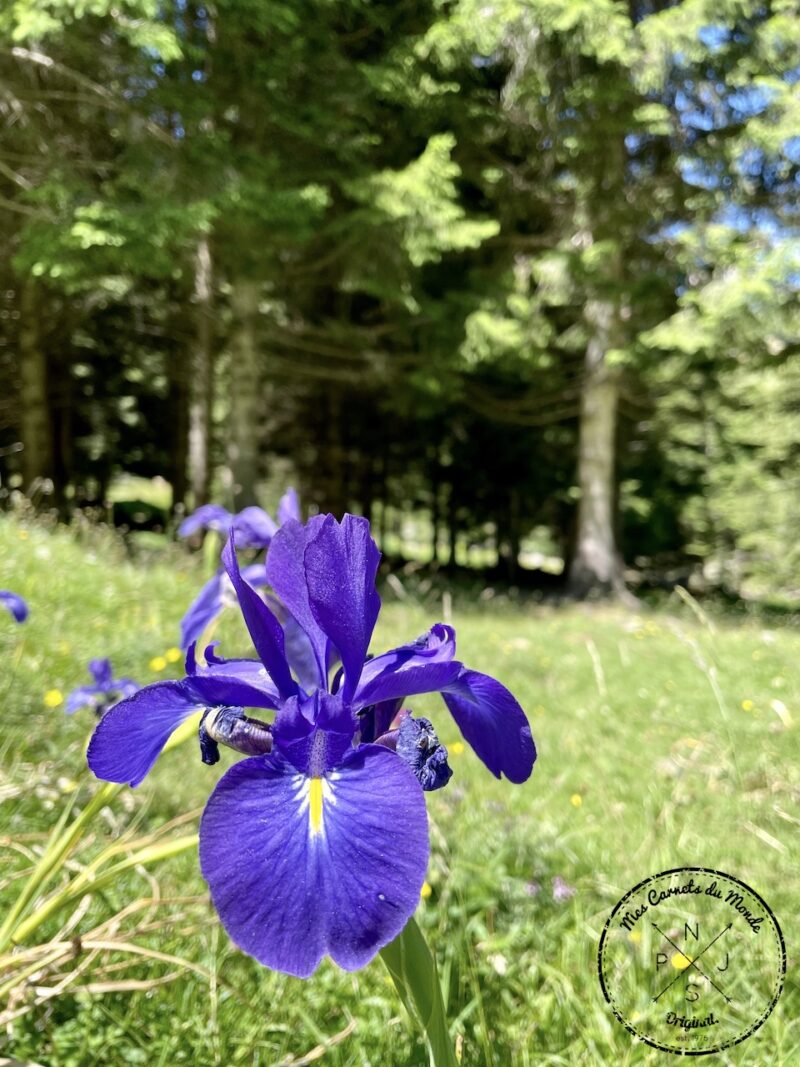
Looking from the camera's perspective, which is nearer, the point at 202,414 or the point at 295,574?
the point at 295,574

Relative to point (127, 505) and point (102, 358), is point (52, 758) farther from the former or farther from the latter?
point (127, 505)

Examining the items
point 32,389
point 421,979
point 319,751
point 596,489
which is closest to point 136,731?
point 319,751

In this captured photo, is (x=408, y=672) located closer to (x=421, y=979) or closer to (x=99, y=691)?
(x=421, y=979)

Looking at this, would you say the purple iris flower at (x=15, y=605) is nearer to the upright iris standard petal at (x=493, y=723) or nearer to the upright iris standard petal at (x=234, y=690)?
the upright iris standard petal at (x=234, y=690)

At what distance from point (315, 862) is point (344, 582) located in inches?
10.9

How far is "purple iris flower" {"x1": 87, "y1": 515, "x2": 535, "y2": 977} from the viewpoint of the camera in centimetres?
61

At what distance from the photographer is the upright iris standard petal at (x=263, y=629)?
0.75 m

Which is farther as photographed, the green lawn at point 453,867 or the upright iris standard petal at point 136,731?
the green lawn at point 453,867

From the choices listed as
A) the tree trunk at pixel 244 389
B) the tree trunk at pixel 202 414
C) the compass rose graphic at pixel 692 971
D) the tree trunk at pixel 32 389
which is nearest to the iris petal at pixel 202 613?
the compass rose graphic at pixel 692 971

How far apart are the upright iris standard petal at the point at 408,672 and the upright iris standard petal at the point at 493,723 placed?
0.12 ft

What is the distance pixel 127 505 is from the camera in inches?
849

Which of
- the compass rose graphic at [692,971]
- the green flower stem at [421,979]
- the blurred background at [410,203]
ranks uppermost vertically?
the blurred background at [410,203]

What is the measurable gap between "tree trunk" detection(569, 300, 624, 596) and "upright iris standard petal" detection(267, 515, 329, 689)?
9487 mm

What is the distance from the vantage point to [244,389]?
27.6ft
